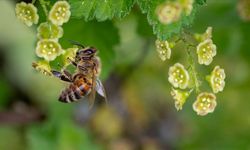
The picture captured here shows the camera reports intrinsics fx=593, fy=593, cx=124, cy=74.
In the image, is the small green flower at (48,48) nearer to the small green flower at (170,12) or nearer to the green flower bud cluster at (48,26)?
the green flower bud cluster at (48,26)

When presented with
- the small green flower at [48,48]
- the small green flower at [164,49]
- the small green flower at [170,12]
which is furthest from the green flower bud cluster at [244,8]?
the small green flower at [48,48]

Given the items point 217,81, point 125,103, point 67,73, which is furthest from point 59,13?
point 125,103

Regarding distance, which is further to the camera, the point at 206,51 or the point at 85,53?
the point at 85,53

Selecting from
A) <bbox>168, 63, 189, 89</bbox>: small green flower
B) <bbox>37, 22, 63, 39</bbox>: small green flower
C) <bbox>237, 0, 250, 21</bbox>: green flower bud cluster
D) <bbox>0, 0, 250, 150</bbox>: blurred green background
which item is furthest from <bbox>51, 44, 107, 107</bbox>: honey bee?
<bbox>0, 0, 250, 150</bbox>: blurred green background

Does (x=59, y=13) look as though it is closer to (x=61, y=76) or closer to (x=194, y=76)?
(x=61, y=76)

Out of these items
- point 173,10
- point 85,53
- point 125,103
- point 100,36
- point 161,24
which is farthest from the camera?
point 125,103

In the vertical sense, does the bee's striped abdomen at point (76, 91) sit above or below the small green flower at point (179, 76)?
below

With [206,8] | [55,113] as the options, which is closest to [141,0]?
[206,8]
